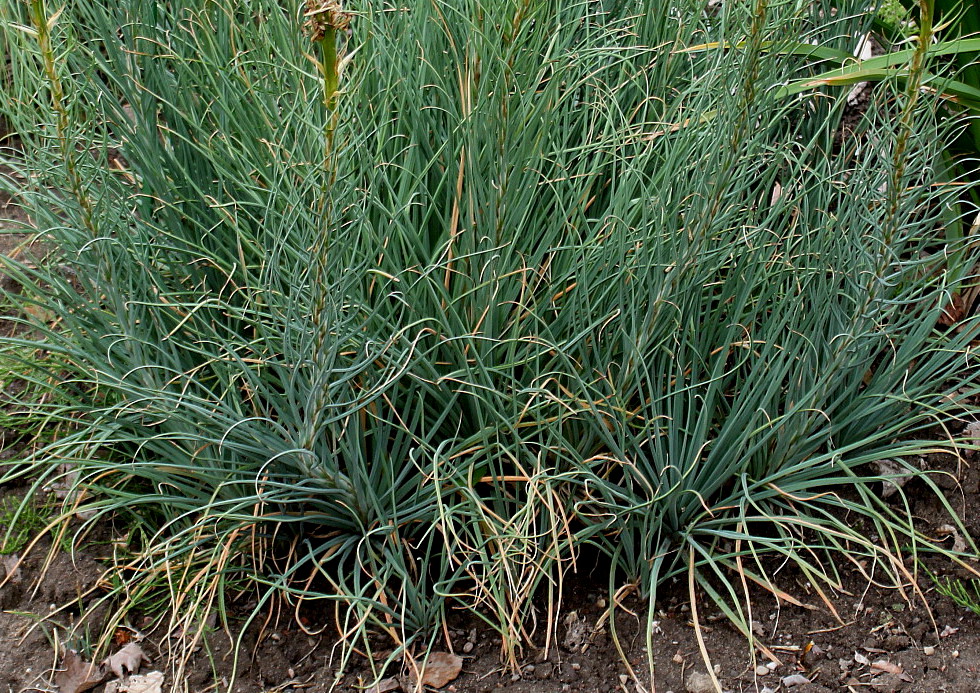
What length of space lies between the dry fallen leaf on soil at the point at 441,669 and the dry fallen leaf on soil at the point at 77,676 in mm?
687

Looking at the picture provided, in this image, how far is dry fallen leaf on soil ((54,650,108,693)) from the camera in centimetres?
196

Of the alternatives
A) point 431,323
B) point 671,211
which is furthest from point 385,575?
point 671,211

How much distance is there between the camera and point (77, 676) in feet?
6.47

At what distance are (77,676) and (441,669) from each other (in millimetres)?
773

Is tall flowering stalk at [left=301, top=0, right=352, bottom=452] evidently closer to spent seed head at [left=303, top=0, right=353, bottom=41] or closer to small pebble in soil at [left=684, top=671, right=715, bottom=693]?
spent seed head at [left=303, top=0, right=353, bottom=41]

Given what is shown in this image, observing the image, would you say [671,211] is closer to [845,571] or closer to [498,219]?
[498,219]

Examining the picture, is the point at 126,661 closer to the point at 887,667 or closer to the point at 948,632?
the point at 887,667

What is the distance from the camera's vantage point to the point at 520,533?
1.83 metres

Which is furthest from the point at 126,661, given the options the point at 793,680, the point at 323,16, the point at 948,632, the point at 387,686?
the point at 948,632

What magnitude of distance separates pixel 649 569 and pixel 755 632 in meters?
0.25

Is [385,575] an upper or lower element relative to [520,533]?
lower

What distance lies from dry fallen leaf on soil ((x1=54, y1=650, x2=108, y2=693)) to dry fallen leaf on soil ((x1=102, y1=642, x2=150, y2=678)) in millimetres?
21

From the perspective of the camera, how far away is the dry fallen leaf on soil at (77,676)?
6.41ft

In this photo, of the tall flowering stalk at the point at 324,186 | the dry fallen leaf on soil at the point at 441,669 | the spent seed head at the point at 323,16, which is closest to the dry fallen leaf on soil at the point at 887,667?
the dry fallen leaf on soil at the point at 441,669
